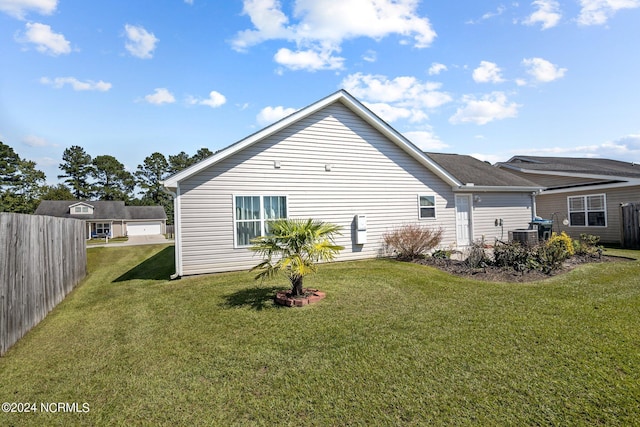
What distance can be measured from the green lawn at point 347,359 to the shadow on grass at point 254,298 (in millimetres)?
75

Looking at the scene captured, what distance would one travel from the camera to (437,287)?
679cm

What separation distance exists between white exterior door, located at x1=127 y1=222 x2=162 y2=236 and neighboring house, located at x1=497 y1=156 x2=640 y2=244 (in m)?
45.3

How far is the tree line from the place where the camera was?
52250mm

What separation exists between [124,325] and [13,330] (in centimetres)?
137

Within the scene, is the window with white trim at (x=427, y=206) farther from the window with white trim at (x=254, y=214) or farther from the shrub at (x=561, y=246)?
the window with white trim at (x=254, y=214)

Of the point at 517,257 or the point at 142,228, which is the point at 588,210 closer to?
the point at 517,257

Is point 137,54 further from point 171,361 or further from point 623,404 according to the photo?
point 623,404

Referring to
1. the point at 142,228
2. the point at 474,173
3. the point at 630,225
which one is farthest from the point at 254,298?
the point at 142,228

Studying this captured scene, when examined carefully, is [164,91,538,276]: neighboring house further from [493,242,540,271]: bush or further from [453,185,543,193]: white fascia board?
[493,242,540,271]: bush

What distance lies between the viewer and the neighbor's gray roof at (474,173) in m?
13.7

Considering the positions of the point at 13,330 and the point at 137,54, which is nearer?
the point at 13,330

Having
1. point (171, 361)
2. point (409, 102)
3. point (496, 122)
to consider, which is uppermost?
point (409, 102)

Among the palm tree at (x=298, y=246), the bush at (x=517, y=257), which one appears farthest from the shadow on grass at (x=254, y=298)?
the bush at (x=517, y=257)

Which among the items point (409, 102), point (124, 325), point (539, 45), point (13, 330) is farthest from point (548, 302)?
point (409, 102)
